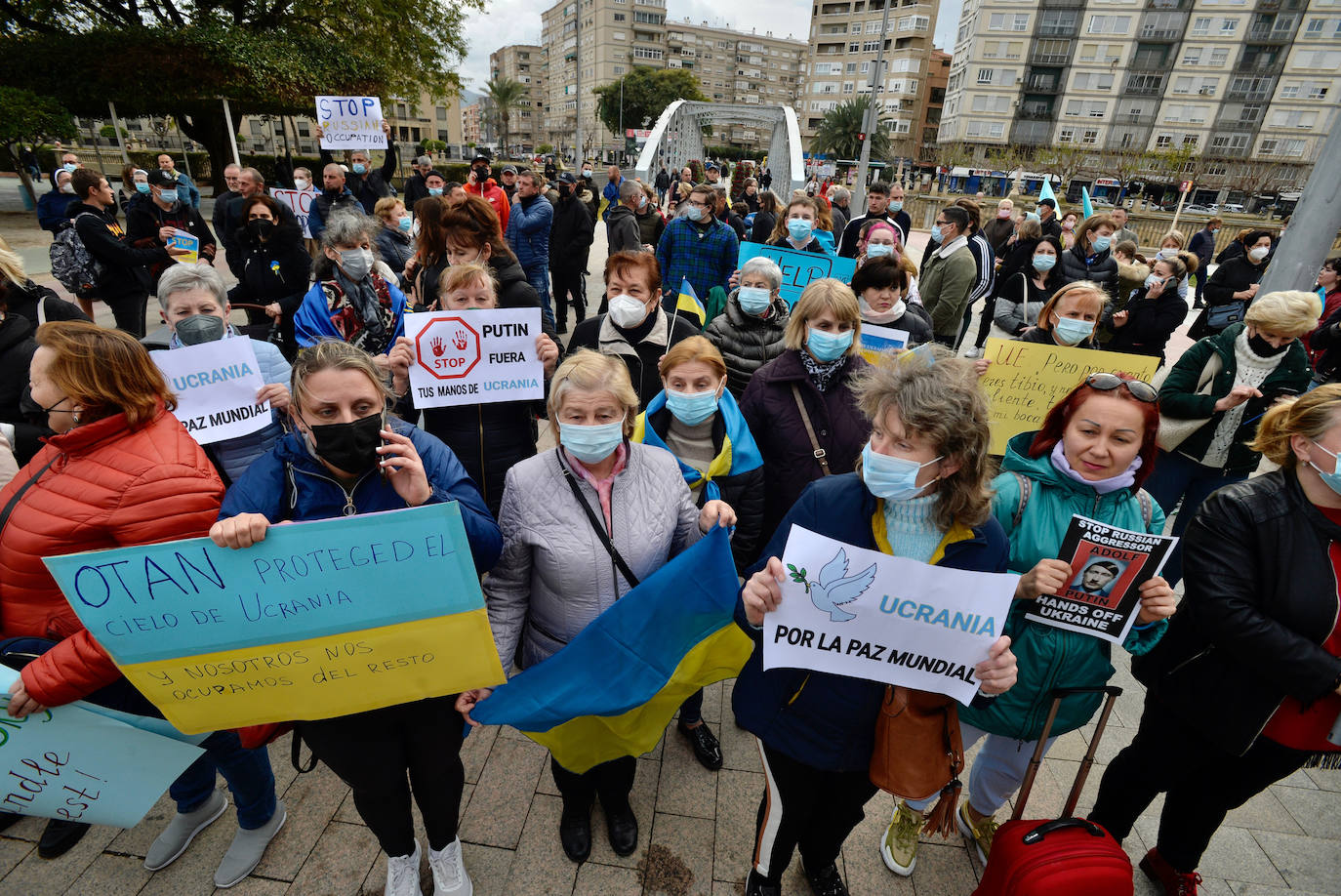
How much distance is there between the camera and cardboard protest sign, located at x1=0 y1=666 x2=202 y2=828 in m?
1.88

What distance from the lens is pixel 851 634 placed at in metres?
1.85

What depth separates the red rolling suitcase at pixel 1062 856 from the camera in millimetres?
1906

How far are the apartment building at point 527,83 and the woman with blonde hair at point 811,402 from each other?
155 meters

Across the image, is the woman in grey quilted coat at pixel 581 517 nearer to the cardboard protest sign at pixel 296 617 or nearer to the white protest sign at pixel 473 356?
the cardboard protest sign at pixel 296 617

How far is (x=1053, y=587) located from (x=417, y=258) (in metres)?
4.38

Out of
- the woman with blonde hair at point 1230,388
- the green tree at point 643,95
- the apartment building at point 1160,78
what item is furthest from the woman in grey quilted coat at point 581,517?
the green tree at point 643,95

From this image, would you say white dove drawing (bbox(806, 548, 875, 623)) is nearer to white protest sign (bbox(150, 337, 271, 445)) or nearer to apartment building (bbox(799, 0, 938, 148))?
white protest sign (bbox(150, 337, 271, 445))

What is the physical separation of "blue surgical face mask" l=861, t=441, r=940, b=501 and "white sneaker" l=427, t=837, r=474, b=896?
202 cm

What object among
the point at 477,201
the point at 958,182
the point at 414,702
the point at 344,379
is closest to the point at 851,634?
the point at 414,702

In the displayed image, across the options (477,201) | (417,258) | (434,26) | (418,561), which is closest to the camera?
A: (418,561)

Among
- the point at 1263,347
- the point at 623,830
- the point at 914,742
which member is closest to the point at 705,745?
the point at 623,830

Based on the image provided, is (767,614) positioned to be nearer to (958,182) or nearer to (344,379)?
(344,379)

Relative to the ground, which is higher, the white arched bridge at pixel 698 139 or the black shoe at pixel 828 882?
the white arched bridge at pixel 698 139

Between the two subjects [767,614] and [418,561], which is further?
[767,614]
